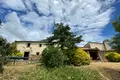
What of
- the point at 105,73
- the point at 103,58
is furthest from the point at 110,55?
the point at 105,73

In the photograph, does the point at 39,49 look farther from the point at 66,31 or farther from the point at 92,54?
the point at 66,31

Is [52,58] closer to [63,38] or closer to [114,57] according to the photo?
[63,38]

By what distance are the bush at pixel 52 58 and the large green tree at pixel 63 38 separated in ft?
8.94

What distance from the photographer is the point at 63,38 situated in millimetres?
15578

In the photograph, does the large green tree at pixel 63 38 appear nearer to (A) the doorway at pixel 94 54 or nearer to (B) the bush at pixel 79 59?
(B) the bush at pixel 79 59

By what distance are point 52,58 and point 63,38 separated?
4026mm

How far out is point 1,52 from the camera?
10.7 meters

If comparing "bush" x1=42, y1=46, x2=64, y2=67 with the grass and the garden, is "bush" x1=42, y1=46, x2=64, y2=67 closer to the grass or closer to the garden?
the garden

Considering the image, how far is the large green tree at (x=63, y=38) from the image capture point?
601 inches

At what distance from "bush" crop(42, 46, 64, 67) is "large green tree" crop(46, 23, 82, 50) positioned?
2725 mm

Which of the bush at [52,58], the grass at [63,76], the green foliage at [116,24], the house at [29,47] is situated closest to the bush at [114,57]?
the green foliage at [116,24]

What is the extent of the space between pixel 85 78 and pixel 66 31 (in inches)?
302

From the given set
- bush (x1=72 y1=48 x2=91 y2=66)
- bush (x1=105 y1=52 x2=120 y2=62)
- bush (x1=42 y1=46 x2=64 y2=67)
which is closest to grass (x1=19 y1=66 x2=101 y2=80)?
bush (x1=42 y1=46 x2=64 y2=67)

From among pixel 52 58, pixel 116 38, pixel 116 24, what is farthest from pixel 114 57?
pixel 52 58
